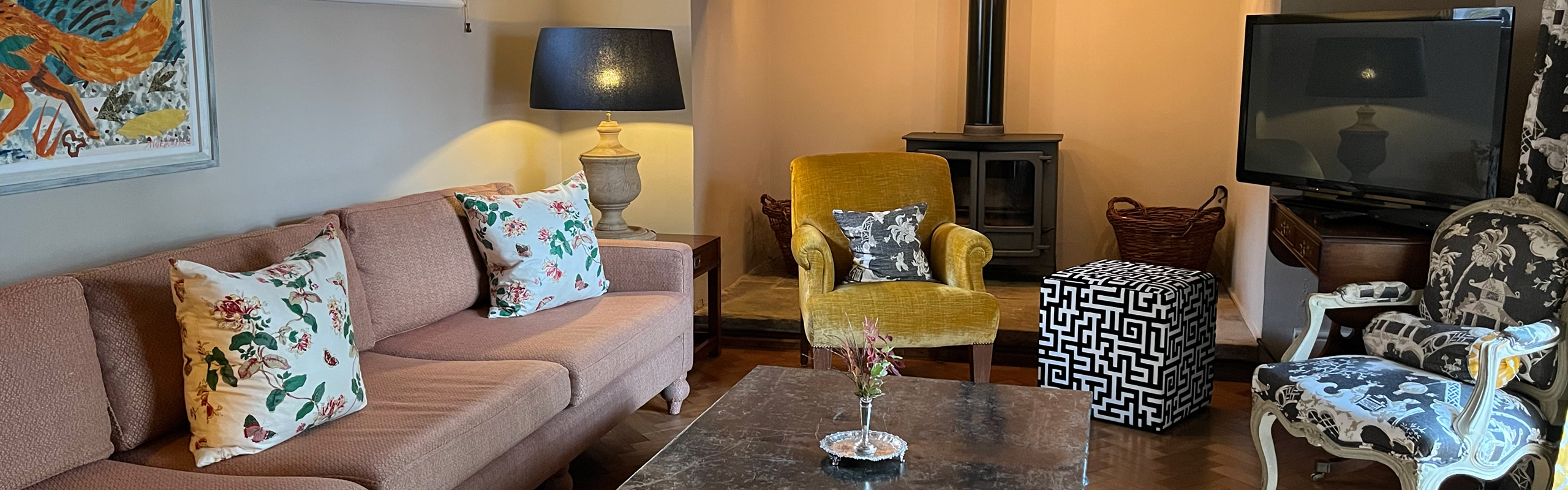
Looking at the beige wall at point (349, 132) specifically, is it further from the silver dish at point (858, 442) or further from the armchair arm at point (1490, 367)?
the armchair arm at point (1490, 367)

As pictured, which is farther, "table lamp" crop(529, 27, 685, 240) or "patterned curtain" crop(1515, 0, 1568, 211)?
"table lamp" crop(529, 27, 685, 240)

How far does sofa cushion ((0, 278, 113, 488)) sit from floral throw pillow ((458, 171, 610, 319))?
45.7 inches

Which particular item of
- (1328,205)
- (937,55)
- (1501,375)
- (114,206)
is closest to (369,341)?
(114,206)

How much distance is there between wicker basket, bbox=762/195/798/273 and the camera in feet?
16.8

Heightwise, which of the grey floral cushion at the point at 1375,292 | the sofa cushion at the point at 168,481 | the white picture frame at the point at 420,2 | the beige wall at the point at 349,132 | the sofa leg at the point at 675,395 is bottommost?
the sofa leg at the point at 675,395

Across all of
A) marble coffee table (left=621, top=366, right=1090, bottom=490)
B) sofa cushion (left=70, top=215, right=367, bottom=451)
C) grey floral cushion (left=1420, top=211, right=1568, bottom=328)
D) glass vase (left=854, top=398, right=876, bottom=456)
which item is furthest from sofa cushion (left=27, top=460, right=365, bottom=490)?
grey floral cushion (left=1420, top=211, right=1568, bottom=328)

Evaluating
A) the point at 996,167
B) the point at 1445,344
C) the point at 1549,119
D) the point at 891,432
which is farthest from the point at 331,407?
the point at 996,167

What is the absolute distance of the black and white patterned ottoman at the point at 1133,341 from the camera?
11.2ft

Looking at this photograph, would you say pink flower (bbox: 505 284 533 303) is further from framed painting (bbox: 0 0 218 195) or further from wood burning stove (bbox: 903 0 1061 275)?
wood burning stove (bbox: 903 0 1061 275)

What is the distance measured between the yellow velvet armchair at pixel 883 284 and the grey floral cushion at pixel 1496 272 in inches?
47.2

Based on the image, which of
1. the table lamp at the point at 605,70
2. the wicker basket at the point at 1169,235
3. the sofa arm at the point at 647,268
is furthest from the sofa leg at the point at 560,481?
the wicker basket at the point at 1169,235

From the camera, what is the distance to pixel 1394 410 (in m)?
2.51

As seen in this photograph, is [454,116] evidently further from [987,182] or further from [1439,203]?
[1439,203]

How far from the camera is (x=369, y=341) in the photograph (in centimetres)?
287
